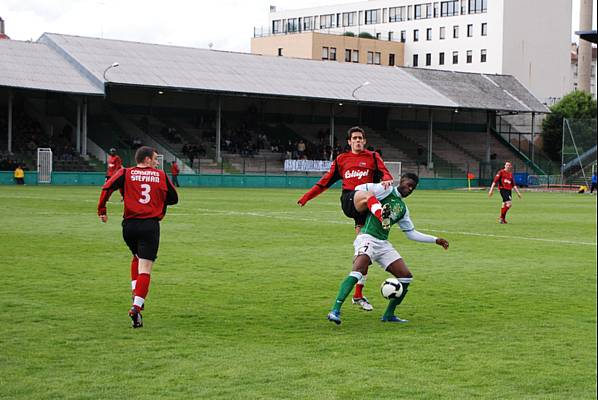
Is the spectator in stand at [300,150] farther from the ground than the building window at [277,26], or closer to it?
closer to it

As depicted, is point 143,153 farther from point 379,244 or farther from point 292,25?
point 292,25

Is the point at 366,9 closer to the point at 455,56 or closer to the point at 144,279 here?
the point at 455,56

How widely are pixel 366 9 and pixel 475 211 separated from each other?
94.1 meters

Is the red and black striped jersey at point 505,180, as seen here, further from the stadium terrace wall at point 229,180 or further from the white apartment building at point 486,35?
the white apartment building at point 486,35

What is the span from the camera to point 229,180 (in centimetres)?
6319

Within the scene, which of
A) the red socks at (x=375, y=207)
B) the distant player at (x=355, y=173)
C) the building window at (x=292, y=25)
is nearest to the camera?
the red socks at (x=375, y=207)

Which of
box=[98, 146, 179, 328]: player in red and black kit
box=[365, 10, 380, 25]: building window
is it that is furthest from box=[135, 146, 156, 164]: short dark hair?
box=[365, 10, 380, 25]: building window

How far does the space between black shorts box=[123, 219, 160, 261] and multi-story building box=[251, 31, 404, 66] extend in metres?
105

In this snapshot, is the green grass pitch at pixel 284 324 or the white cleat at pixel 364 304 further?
the white cleat at pixel 364 304

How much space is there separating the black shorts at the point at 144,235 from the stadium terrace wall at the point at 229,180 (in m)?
46.0

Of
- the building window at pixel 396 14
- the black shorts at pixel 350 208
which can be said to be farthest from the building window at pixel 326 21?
the black shorts at pixel 350 208

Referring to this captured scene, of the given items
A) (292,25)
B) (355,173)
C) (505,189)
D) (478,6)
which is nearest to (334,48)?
(478,6)

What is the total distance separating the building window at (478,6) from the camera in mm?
112125

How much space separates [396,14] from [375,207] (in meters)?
116
